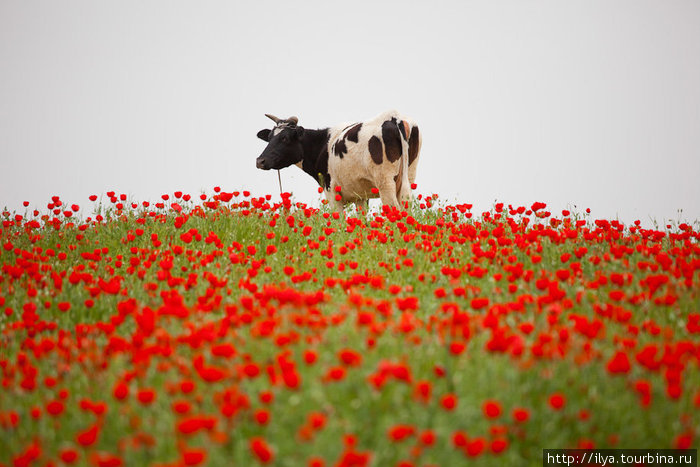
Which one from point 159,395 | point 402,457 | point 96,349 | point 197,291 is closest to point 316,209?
point 197,291

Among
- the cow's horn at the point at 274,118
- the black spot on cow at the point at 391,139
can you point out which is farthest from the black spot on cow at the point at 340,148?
the cow's horn at the point at 274,118

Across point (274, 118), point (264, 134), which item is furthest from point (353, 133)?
point (264, 134)

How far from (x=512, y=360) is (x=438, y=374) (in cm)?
50

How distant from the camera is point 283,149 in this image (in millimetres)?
13406

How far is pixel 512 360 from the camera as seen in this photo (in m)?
3.09

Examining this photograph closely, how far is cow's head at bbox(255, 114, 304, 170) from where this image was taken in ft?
43.9

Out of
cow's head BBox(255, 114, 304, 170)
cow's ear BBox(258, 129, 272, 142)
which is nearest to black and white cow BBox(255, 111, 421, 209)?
cow's head BBox(255, 114, 304, 170)

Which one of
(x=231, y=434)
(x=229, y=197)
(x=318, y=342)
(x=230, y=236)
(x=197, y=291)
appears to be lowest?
(x=231, y=434)

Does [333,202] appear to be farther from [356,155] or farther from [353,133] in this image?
[353,133]

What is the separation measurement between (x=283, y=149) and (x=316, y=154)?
93cm

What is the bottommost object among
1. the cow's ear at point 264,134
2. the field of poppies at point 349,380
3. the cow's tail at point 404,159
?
the field of poppies at point 349,380

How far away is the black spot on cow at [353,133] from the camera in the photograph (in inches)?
459

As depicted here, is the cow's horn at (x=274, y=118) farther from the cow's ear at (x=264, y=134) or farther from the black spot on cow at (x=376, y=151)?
the black spot on cow at (x=376, y=151)

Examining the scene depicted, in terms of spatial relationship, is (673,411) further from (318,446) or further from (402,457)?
(318,446)
